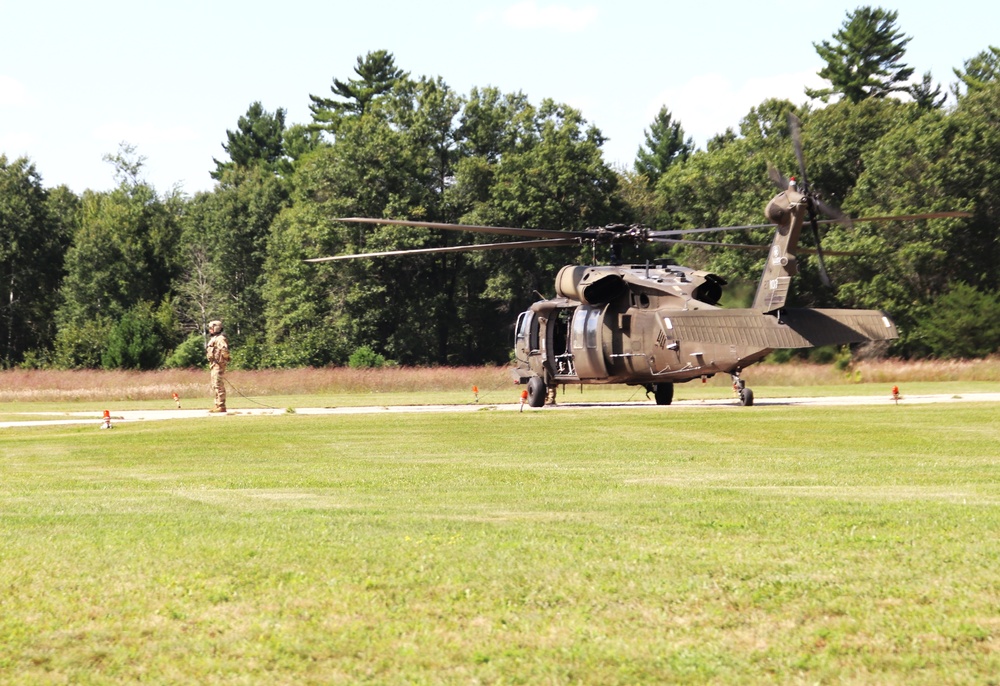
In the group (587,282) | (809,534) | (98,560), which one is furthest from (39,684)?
(587,282)

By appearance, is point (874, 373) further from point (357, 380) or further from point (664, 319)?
point (664, 319)

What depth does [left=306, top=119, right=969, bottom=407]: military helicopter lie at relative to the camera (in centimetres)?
3203

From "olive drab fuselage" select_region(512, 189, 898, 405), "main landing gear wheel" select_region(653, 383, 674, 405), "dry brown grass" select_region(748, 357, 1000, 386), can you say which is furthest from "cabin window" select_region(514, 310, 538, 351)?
"dry brown grass" select_region(748, 357, 1000, 386)

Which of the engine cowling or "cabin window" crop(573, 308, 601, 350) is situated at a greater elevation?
the engine cowling

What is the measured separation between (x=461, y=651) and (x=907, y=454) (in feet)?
44.0

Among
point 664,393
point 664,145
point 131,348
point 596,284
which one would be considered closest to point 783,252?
point 596,284

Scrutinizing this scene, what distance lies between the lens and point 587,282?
36469 millimetres

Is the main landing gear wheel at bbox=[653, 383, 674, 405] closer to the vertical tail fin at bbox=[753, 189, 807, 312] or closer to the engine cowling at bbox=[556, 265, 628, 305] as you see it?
the engine cowling at bbox=[556, 265, 628, 305]

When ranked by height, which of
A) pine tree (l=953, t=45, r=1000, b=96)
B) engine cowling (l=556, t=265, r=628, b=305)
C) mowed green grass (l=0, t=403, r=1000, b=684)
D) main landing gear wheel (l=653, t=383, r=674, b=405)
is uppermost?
pine tree (l=953, t=45, r=1000, b=96)

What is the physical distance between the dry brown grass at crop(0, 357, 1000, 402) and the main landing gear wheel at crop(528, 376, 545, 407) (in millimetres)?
20539

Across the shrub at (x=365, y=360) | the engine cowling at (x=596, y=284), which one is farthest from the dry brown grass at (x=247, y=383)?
the engine cowling at (x=596, y=284)

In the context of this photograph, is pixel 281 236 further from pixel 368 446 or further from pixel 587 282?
pixel 368 446

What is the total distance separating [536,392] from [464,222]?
51976 mm

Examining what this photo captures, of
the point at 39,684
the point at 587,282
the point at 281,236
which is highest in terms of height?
the point at 281,236
